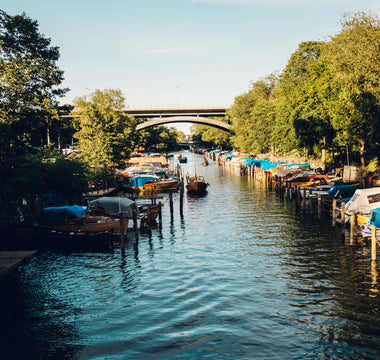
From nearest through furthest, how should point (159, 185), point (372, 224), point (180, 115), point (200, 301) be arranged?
point (200, 301) < point (372, 224) < point (159, 185) < point (180, 115)

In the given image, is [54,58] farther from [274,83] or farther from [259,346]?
[274,83]

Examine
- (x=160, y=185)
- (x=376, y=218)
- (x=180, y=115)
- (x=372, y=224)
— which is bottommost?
(x=372, y=224)

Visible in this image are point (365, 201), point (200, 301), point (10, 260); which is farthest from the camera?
point (365, 201)

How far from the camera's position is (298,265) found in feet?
85.5

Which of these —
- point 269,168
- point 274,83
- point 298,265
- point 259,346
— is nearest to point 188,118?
point 274,83

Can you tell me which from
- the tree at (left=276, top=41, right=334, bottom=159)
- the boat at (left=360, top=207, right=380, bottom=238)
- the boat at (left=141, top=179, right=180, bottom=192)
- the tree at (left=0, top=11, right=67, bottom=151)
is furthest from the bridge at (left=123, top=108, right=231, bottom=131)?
the boat at (left=360, top=207, right=380, bottom=238)

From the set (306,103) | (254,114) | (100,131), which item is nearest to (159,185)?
(100,131)

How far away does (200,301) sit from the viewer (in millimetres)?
20844

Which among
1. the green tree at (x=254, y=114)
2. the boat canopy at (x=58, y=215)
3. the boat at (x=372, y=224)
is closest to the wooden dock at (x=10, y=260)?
the boat canopy at (x=58, y=215)

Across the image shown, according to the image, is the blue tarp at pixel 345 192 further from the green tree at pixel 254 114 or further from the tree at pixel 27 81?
the green tree at pixel 254 114

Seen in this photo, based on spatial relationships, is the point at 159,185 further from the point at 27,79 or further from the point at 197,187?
the point at 27,79

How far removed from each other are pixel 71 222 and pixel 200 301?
15.1m

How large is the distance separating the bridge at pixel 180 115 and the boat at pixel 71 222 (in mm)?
113129

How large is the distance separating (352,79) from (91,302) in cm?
3669
